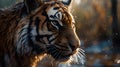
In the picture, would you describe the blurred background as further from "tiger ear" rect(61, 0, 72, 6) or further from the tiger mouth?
the tiger mouth

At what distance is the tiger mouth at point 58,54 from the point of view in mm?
4551

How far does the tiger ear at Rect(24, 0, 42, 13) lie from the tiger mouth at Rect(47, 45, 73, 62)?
404mm

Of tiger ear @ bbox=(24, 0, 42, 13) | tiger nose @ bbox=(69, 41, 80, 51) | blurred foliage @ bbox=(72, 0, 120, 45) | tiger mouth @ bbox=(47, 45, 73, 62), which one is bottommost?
blurred foliage @ bbox=(72, 0, 120, 45)

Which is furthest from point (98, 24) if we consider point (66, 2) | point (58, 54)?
point (58, 54)

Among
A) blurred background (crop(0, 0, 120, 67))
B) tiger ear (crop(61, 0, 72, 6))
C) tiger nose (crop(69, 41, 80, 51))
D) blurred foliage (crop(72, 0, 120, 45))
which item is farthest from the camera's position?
blurred foliage (crop(72, 0, 120, 45))

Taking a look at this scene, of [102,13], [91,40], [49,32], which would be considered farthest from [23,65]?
[102,13]

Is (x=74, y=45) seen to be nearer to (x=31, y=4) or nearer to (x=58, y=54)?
(x=58, y=54)

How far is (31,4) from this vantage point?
452 cm

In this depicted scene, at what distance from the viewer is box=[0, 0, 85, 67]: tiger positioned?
4.50 metres

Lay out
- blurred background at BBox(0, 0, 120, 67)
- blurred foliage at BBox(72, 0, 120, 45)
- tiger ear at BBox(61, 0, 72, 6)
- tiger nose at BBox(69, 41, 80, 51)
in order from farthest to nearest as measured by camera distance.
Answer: blurred foliage at BBox(72, 0, 120, 45) → blurred background at BBox(0, 0, 120, 67) → tiger ear at BBox(61, 0, 72, 6) → tiger nose at BBox(69, 41, 80, 51)

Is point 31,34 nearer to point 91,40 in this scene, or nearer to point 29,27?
point 29,27

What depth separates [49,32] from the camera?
4535mm

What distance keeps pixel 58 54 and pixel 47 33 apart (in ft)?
0.77

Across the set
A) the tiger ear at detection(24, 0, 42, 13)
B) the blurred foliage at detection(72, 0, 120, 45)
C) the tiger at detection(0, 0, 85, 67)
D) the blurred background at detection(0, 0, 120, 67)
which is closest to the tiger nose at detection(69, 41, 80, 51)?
the tiger at detection(0, 0, 85, 67)
